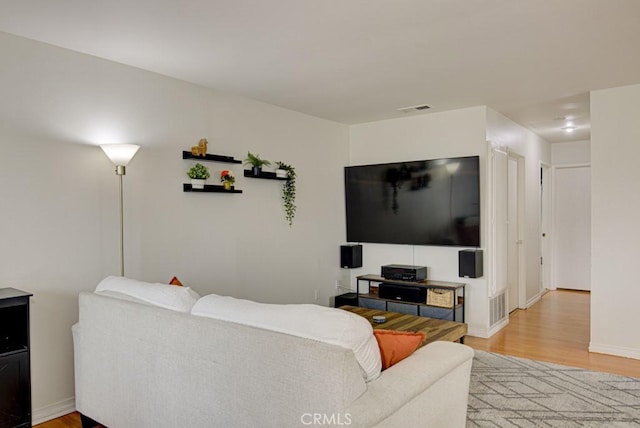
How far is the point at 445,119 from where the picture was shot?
5230 mm

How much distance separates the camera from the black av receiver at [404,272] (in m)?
5.18

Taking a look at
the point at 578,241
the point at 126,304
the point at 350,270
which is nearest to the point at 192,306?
the point at 126,304

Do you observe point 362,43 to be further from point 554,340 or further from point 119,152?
point 554,340

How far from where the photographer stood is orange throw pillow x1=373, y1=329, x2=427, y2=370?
79.4 inches

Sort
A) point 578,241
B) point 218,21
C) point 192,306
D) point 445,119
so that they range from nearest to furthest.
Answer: point 192,306 → point 218,21 → point 445,119 → point 578,241

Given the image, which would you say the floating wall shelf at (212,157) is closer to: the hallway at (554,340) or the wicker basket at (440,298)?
the wicker basket at (440,298)

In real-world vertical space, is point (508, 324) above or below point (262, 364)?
below

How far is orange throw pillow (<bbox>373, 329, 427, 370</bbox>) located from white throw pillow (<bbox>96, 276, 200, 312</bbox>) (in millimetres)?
979

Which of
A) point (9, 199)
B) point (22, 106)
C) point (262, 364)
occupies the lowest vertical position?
point (262, 364)

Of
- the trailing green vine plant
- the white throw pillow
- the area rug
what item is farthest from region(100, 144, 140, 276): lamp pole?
the area rug

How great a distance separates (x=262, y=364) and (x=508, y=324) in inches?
180

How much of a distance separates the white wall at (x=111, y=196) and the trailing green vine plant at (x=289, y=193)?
97mm

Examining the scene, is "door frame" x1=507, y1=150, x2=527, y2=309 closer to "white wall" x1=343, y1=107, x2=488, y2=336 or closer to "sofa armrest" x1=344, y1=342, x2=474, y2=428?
"white wall" x1=343, y1=107, x2=488, y2=336

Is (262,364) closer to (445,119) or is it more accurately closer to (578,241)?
(445,119)
